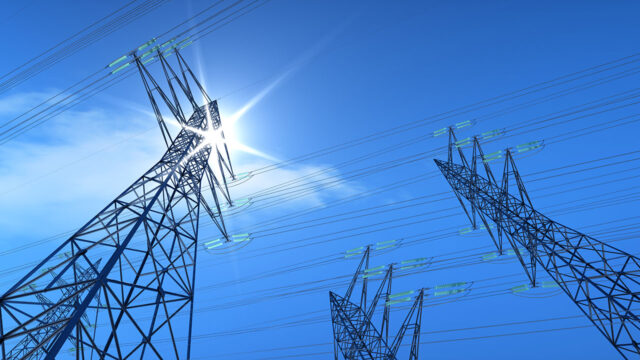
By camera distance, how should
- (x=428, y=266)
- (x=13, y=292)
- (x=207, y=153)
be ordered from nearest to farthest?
1. (x=13, y=292)
2. (x=207, y=153)
3. (x=428, y=266)

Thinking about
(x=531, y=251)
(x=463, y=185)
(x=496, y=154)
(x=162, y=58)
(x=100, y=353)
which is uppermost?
(x=162, y=58)

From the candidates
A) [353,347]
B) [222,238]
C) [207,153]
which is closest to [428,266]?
[353,347]

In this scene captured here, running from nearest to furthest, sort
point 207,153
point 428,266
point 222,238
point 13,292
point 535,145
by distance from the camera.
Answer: point 13,292 → point 207,153 → point 222,238 → point 535,145 → point 428,266

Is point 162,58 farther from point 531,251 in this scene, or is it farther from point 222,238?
point 531,251

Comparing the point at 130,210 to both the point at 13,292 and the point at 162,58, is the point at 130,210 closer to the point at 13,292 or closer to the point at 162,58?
the point at 13,292

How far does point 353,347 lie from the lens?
13.7 metres

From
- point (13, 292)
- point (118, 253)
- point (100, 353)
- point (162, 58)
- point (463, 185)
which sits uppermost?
point (162, 58)

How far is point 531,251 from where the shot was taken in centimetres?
1147

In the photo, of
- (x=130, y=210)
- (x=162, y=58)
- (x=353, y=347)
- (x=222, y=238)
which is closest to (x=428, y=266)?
(x=353, y=347)

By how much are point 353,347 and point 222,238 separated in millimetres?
6895

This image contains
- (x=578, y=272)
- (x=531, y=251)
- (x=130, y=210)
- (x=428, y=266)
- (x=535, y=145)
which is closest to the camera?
(x=130, y=210)

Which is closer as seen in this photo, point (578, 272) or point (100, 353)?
point (100, 353)

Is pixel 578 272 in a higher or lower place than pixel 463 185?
lower

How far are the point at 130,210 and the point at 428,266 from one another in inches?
532
